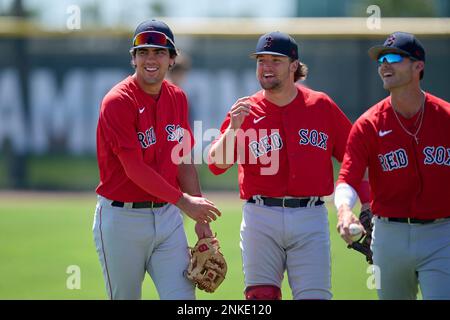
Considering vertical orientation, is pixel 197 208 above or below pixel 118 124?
below

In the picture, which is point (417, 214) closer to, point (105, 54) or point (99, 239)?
point (99, 239)

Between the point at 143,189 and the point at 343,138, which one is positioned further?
the point at 343,138

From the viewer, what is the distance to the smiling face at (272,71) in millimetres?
5141

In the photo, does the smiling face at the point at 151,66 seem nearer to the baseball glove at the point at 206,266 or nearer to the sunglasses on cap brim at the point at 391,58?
the baseball glove at the point at 206,266

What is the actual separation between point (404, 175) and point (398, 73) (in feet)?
1.95

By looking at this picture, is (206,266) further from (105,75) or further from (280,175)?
(105,75)

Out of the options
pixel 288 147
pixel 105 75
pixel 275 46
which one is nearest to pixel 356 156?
pixel 288 147

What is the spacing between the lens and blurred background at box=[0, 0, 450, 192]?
1588 centimetres

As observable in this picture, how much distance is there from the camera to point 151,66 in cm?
500

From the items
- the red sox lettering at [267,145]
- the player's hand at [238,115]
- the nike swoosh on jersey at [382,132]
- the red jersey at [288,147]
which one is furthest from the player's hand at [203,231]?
the nike swoosh on jersey at [382,132]

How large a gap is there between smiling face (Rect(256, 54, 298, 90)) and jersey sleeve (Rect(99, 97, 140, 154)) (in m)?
0.85

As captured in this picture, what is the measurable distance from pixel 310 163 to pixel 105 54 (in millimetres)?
12109

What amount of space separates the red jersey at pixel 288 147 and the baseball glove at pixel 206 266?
398mm
